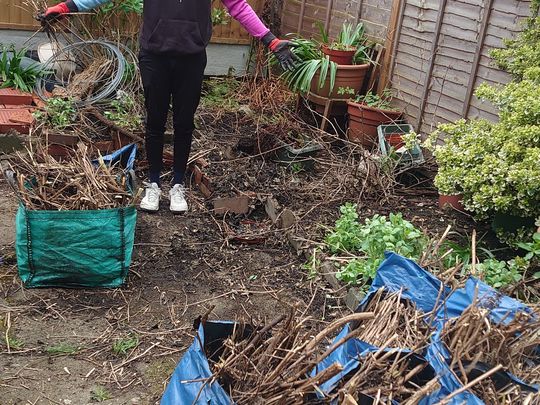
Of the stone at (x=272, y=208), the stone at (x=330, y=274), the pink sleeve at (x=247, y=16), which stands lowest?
the stone at (x=330, y=274)

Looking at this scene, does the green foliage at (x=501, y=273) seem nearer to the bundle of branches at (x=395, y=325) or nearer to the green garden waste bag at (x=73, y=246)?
the bundle of branches at (x=395, y=325)

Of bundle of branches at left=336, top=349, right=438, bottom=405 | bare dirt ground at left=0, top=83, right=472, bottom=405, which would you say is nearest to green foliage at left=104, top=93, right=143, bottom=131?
bare dirt ground at left=0, top=83, right=472, bottom=405

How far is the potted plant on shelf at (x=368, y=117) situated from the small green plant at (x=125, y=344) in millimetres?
3254

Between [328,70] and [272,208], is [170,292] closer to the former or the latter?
[272,208]

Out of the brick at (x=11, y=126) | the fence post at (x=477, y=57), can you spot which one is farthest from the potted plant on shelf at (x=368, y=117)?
the brick at (x=11, y=126)

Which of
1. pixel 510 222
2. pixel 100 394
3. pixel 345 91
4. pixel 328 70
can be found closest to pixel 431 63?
pixel 345 91

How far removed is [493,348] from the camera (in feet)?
8.04

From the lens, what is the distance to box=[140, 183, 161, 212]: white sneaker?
4602 millimetres

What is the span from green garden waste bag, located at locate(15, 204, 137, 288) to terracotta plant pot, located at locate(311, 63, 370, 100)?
131 inches

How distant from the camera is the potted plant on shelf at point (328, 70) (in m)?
6.29

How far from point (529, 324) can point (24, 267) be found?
8.42ft

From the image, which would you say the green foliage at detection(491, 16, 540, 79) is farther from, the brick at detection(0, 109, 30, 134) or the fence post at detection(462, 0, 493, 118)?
the brick at detection(0, 109, 30, 134)

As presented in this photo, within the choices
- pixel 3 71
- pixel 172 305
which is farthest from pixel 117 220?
pixel 3 71

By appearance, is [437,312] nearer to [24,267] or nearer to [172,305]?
[172,305]
